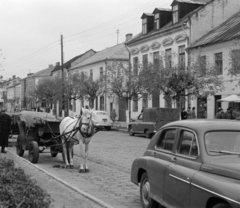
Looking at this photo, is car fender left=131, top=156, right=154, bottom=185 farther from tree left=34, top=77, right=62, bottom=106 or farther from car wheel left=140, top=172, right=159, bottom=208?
tree left=34, top=77, right=62, bottom=106

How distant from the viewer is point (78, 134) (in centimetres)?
1159

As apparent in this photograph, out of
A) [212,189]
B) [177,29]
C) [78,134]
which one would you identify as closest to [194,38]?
[177,29]

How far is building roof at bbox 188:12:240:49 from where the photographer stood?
96.1 feet

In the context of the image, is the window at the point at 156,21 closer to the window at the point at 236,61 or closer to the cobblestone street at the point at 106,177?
the window at the point at 236,61

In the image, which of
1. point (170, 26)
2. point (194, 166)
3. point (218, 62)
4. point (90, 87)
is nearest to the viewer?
point (194, 166)

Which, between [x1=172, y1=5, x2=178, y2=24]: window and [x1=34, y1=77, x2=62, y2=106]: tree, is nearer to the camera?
[x1=172, y1=5, x2=178, y2=24]: window

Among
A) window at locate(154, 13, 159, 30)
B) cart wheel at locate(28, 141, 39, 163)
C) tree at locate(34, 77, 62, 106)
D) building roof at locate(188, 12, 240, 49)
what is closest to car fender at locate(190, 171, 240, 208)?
cart wheel at locate(28, 141, 39, 163)

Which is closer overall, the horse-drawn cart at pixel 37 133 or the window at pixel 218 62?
the horse-drawn cart at pixel 37 133

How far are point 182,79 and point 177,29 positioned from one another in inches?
365

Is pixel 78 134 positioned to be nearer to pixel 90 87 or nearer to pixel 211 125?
pixel 211 125

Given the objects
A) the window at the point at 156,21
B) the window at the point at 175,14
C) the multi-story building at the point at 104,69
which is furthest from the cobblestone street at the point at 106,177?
the multi-story building at the point at 104,69

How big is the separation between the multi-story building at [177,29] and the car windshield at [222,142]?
2274 cm

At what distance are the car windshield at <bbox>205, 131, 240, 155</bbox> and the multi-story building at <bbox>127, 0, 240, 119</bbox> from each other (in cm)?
2274

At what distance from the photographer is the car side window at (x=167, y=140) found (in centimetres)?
650
